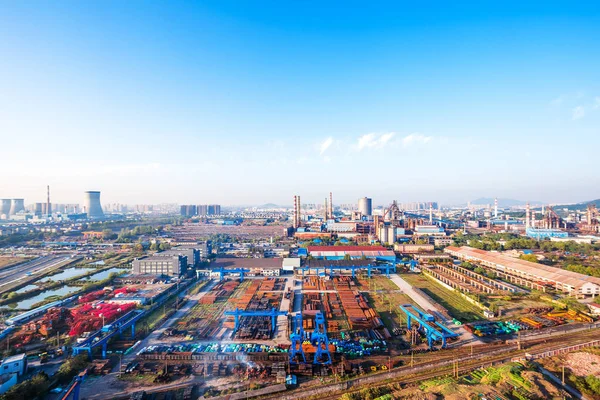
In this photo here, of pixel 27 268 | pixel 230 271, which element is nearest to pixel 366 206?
pixel 230 271

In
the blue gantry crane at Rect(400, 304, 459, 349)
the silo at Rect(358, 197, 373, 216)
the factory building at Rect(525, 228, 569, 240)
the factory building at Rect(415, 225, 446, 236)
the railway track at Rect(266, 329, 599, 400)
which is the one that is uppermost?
the silo at Rect(358, 197, 373, 216)

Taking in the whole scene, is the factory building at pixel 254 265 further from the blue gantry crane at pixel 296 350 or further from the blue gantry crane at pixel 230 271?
the blue gantry crane at pixel 296 350

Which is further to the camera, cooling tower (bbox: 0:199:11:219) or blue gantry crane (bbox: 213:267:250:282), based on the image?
cooling tower (bbox: 0:199:11:219)

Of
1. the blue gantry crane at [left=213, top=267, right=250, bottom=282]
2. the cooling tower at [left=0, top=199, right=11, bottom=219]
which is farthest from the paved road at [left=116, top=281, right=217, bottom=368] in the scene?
the cooling tower at [left=0, top=199, right=11, bottom=219]

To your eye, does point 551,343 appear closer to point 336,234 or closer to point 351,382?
point 351,382

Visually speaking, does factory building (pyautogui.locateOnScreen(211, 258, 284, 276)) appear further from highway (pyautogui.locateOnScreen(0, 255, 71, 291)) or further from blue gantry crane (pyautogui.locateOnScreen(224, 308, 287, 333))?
highway (pyautogui.locateOnScreen(0, 255, 71, 291))

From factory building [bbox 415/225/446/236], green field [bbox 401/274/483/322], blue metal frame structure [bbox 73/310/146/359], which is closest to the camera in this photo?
→ blue metal frame structure [bbox 73/310/146/359]

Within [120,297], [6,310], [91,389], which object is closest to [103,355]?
[91,389]
